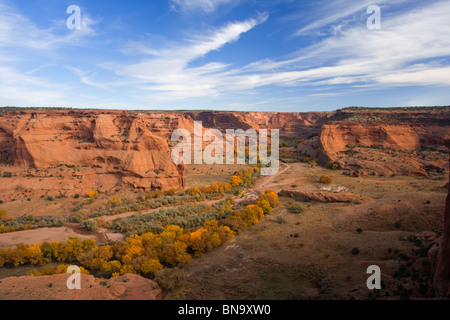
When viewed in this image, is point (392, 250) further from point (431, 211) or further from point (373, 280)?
point (431, 211)

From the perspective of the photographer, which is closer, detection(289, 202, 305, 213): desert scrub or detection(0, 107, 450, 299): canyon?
detection(0, 107, 450, 299): canyon

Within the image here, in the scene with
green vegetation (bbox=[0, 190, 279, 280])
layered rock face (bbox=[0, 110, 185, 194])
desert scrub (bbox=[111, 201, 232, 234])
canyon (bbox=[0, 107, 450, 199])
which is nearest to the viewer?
green vegetation (bbox=[0, 190, 279, 280])

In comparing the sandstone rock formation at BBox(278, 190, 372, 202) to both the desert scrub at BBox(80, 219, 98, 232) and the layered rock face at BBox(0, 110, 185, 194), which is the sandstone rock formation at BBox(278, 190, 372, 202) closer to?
the layered rock face at BBox(0, 110, 185, 194)

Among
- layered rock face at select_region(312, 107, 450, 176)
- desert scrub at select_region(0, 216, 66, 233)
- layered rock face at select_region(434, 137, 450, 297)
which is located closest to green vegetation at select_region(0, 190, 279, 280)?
desert scrub at select_region(0, 216, 66, 233)

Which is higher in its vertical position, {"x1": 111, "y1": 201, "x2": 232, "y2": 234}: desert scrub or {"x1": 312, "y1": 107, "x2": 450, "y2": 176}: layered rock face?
{"x1": 312, "y1": 107, "x2": 450, "y2": 176}: layered rock face

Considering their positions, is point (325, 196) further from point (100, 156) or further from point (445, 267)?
point (100, 156)

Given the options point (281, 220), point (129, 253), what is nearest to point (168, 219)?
point (129, 253)
